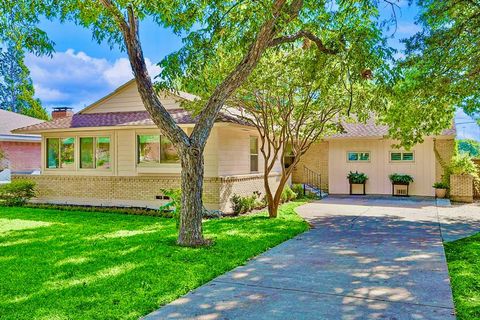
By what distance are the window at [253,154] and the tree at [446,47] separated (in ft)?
23.8

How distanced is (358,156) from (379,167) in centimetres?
117

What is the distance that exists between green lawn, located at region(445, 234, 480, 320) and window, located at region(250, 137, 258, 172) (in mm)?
8764

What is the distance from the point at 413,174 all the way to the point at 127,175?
13629 mm

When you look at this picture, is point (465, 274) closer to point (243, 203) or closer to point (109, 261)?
point (109, 261)

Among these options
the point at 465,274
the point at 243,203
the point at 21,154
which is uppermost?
the point at 21,154

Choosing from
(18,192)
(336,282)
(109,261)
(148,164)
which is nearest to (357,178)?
(148,164)

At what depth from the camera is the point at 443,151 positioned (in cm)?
1897

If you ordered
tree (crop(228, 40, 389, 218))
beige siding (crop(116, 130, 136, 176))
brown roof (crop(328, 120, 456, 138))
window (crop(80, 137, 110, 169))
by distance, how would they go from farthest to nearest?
brown roof (crop(328, 120, 456, 138)) < window (crop(80, 137, 110, 169)) < beige siding (crop(116, 130, 136, 176)) < tree (crop(228, 40, 389, 218))

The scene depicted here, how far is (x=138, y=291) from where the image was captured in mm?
5223

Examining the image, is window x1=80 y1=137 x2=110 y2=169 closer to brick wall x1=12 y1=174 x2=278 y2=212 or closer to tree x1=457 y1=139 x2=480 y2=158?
brick wall x1=12 y1=174 x2=278 y2=212

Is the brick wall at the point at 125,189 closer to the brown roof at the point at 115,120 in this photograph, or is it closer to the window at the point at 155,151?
the window at the point at 155,151

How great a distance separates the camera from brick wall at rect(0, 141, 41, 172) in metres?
23.7

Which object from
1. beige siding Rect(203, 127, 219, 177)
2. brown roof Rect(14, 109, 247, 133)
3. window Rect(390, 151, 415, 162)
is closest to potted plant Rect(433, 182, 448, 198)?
window Rect(390, 151, 415, 162)

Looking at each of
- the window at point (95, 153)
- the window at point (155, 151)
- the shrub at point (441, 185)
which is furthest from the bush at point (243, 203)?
the shrub at point (441, 185)
